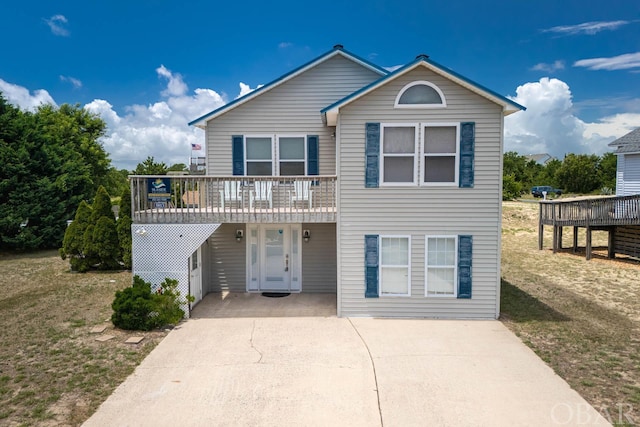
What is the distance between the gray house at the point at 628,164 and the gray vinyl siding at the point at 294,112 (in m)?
19.4

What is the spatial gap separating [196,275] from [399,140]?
21.1 feet

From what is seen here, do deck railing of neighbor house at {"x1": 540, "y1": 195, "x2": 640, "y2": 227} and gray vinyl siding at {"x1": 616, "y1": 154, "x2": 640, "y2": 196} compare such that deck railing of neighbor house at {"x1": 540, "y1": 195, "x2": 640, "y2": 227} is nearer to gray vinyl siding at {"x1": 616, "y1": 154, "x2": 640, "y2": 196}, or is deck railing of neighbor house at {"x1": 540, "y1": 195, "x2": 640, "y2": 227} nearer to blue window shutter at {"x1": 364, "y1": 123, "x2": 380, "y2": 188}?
gray vinyl siding at {"x1": 616, "y1": 154, "x2": 640, "y2": 196}

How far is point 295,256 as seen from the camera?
501 inches

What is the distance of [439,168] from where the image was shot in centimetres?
1009

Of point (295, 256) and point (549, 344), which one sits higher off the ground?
point (295, 256)

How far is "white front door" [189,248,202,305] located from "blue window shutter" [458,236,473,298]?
666cm

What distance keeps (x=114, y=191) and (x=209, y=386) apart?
45.8 metres

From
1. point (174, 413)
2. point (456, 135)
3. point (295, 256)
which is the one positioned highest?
point (456, 135)

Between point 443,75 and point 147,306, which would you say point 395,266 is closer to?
point 443,75

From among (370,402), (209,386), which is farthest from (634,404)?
(209,386)

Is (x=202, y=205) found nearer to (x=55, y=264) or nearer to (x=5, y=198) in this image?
(x=55, y=264)

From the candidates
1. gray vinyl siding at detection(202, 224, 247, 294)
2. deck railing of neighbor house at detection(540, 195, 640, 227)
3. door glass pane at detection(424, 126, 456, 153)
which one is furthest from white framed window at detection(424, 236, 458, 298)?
deck railing of neighbor house at detection(540, 195, 640, 227)

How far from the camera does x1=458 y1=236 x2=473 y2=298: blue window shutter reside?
10.1m

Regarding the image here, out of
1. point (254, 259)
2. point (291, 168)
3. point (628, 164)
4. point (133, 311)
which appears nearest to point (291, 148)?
point (291, 168)
